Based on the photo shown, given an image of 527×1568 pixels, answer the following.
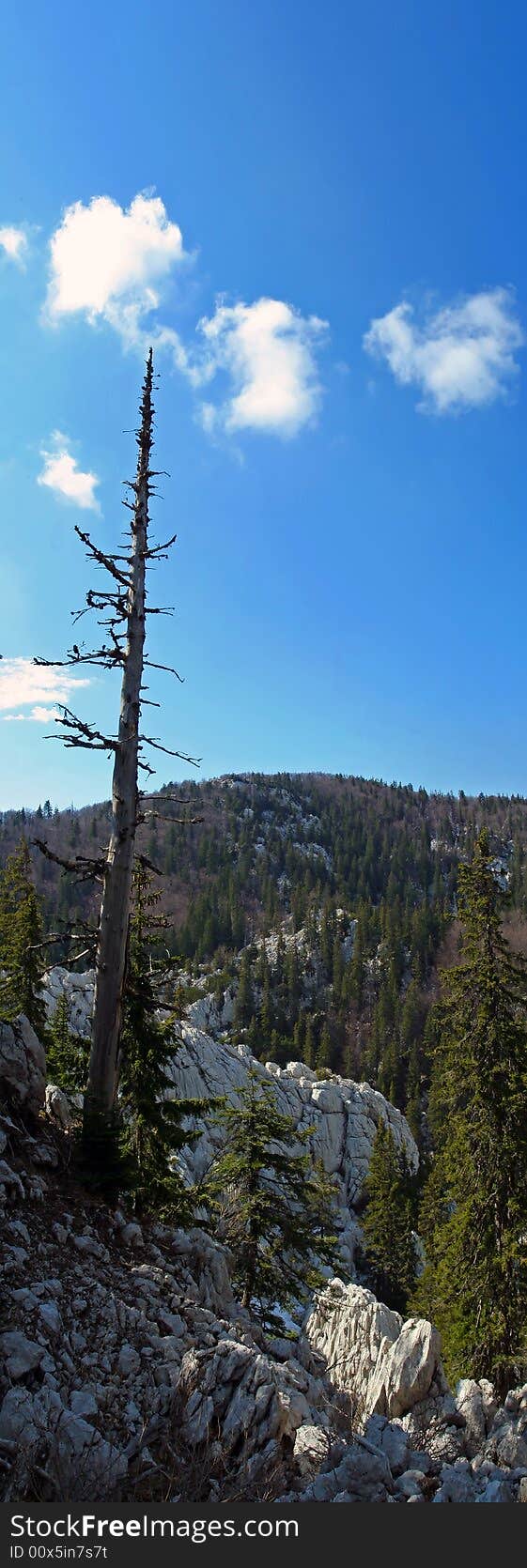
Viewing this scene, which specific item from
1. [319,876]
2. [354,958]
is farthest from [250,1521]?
[319,876]

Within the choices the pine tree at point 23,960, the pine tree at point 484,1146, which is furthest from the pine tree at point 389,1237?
the pine tree at point 484,1146

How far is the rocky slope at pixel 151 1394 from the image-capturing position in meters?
4.34

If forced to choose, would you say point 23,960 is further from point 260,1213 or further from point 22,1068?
point 22,1068

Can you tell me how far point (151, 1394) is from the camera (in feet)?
16.8

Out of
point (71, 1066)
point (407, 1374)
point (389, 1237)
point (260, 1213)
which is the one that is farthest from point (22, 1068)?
point (389, 1237)

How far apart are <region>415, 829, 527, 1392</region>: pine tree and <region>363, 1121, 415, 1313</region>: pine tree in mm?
25062

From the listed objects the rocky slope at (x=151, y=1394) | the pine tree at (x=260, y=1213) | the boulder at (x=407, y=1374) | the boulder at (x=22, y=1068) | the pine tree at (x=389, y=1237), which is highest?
the boulder at (x=22, y=1068)

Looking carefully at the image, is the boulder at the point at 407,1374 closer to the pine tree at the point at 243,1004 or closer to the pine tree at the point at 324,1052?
the pine tree at the point at 324,1052

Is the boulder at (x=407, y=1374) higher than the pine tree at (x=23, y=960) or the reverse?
the reverse

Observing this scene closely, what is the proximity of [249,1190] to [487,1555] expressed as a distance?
9.44 m

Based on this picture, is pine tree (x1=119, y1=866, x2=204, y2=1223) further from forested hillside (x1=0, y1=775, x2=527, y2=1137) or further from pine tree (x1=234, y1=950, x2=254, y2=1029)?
pine tree (x1=234, y1=950, x2=254, y2=1029)

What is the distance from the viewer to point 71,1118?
8516mm

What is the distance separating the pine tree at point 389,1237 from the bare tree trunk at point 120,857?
33.7 metres

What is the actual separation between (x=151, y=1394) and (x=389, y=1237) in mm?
37965
